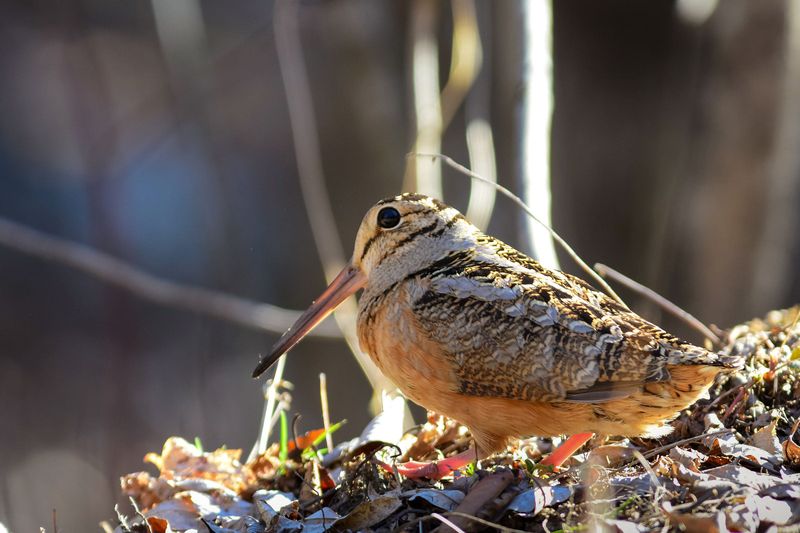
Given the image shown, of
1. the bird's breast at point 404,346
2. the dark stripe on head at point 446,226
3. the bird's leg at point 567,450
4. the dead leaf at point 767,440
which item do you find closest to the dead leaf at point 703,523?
the dead leaf at point 767,440

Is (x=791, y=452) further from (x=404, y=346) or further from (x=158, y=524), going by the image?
(x=158, y=524)

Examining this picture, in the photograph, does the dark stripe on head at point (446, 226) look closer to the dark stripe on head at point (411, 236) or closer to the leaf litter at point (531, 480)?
the dark stripe on head at point (411, 236)

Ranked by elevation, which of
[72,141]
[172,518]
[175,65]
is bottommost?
[172,518]

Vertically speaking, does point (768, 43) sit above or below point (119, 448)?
above

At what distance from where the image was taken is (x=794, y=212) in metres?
6.23

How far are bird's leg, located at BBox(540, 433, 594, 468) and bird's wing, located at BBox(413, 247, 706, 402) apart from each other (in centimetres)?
31

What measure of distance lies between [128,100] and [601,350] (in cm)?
711

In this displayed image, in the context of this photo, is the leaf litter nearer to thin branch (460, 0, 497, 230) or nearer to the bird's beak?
the bird's beak

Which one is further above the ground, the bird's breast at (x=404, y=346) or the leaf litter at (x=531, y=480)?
the bird's breast at (x=404, y=346)

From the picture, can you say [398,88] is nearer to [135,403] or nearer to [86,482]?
[135,403]

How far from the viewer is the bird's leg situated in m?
2.82

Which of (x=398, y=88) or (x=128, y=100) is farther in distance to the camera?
(x=128, y=100)

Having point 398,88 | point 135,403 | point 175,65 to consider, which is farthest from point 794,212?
point 135,403

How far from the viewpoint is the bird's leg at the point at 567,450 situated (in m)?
2.82
